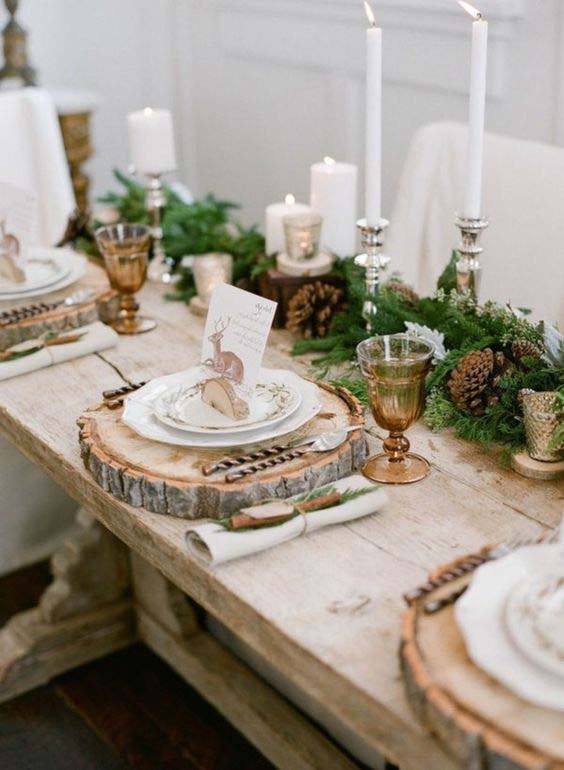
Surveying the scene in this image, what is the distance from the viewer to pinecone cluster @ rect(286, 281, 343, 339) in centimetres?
164

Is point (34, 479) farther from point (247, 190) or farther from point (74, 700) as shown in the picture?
point (247, 190)

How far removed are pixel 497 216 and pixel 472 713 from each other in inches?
52.4

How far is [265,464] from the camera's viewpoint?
1193mm


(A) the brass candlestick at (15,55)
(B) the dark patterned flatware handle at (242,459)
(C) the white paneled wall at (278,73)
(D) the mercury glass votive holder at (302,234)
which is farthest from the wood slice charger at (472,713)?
(A) the brass candlestick at (15,55)

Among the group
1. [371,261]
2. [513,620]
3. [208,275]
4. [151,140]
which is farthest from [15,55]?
[513,620]

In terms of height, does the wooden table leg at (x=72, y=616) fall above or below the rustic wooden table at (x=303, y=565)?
below

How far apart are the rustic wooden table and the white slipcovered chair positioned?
34 cm

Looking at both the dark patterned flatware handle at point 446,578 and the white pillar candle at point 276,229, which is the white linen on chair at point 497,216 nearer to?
the white pillar candle at point 276,229

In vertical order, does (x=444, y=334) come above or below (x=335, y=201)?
below

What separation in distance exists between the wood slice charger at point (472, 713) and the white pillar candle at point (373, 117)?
0.76m

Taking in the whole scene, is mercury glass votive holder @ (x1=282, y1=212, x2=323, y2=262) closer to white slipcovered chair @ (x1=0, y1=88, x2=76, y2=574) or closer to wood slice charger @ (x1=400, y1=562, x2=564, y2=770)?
white slipcovered chair @ (x1=0, y1=88, x2=76, y2=574)

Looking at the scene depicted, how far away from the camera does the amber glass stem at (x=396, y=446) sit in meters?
1.26

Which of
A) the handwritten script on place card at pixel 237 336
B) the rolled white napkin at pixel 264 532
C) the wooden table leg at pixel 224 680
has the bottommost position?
the wooden table leg at pixel 224 680

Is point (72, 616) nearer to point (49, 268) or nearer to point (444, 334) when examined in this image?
point (49, 268)
